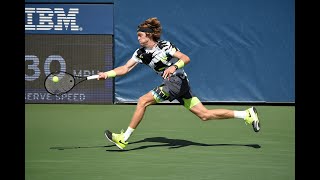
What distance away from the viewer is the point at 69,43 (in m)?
14.6

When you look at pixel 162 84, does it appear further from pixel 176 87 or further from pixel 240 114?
pixel 240 114

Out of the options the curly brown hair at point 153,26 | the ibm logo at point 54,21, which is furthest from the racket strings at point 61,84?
the ibm logo at point 54,21

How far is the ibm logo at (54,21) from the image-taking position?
14.6 meters

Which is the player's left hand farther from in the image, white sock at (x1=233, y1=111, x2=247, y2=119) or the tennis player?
white sock at (x1=233, y1=111, x2=247, y2=119)

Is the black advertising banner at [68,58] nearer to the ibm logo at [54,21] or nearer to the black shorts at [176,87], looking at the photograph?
the ibm logo at [54,21]

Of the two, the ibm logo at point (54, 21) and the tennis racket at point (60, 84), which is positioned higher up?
the ibm logo at point (54, 21)

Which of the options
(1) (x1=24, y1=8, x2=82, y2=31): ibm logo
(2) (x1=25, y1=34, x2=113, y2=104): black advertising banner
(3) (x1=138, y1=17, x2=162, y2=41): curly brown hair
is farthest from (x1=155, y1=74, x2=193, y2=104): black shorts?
(1) (x1=24, y1=8, x2=82, y2=31): ibm logo

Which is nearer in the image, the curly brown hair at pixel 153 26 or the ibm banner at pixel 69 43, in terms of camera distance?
the curly brown hair at pixel 153 26

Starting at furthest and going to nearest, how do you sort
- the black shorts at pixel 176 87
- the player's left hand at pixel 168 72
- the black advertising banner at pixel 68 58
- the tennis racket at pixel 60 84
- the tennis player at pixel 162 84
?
the black advertising banner at pixel 68 58 → the tennis racket at pixel 60 84 → the black shorts at pixel 176 87 → the tennis player at pixel 162 84 → the player's left hand at pixel 168 72

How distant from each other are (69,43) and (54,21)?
531mm

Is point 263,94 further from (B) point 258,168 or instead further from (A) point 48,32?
(B) point 258,168

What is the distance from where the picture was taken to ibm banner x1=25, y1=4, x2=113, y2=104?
14.6 m
